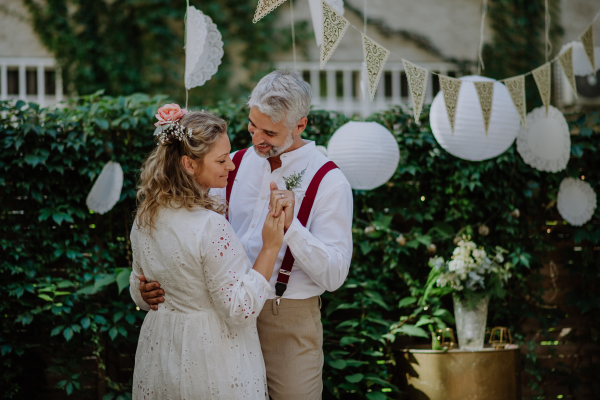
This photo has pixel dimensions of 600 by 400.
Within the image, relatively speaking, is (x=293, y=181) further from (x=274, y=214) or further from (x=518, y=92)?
A: (x=518, y=92)

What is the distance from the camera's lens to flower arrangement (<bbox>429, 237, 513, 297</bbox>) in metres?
3.14

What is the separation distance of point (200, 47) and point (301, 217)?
102 cm

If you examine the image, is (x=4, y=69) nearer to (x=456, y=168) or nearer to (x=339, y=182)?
(x=456, y=168)

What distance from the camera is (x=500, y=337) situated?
3.32 m

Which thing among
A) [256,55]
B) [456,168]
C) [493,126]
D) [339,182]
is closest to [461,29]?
[256,55]

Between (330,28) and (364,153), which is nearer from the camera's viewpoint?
(330,28)

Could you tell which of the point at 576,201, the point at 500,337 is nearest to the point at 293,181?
the point at 500,337

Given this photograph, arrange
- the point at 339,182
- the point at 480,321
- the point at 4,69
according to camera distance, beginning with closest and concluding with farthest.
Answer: the point at 339,182
the point at 480,321
the point at 4,69

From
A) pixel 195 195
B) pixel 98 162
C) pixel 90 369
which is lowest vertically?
pixel 90 369

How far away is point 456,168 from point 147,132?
71.5 inches

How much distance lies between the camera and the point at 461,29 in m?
7.92

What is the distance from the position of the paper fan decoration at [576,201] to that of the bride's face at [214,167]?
235cm

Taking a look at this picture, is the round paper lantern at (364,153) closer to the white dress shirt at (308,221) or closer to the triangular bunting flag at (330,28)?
the triangular bunting flag at (330,28)

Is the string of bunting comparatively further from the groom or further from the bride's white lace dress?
the bride's white lace dress
